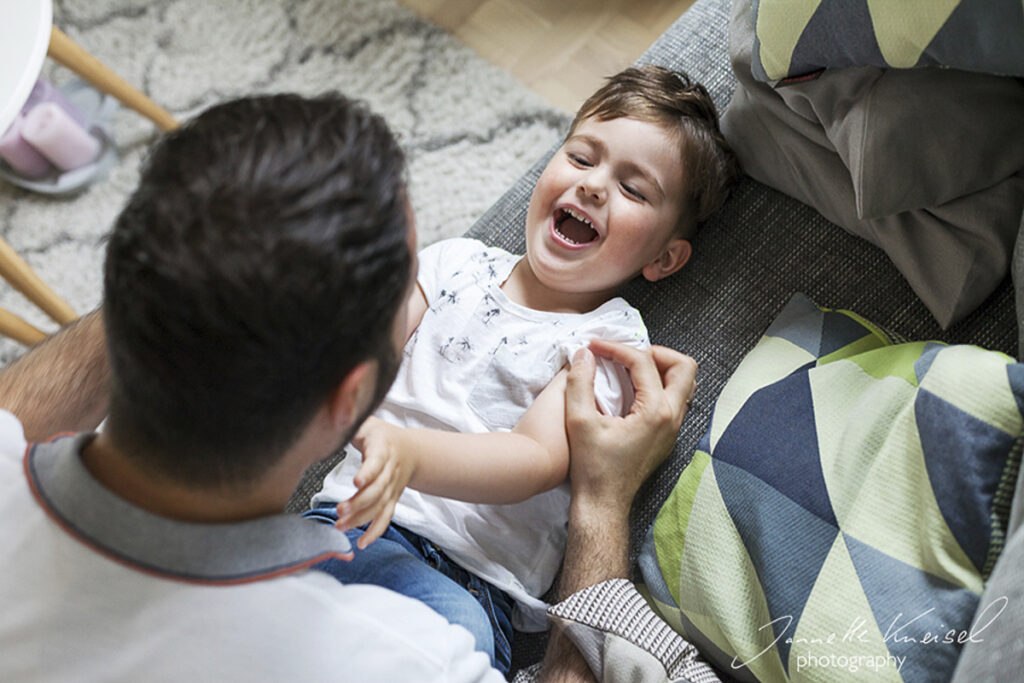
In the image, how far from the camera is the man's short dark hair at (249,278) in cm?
54

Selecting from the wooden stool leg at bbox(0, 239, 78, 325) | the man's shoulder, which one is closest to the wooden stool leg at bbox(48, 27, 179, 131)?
the wooden stool leg at bbox(0, 239, 78, 325)

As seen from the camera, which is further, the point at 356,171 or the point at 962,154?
the point at 962,154

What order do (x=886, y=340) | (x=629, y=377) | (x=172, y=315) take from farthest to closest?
(x=629, y=377)
(x=886, y=340)
(x=172, y=315)

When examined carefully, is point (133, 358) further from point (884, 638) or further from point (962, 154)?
point (962, 154)

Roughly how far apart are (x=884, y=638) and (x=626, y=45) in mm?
1511

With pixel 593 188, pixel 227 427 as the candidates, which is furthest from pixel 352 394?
pixel 593 188

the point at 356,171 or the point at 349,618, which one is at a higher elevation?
the point at 356,171

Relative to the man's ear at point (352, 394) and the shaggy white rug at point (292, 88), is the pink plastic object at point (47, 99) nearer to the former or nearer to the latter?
the shaggy white rug at point (292, 88)

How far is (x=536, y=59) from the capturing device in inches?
75.0

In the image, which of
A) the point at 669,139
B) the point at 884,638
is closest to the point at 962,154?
the point at 669,139

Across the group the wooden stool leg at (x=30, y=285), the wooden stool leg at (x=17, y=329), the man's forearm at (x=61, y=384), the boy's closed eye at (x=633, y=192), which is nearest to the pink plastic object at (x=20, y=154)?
the wooden stool leg at (x=30, y=285)

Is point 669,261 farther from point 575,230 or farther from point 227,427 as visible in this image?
point 227,427

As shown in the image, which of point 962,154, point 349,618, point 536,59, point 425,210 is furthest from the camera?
point 536,59

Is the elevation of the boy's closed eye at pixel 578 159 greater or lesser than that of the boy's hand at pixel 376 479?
greater
